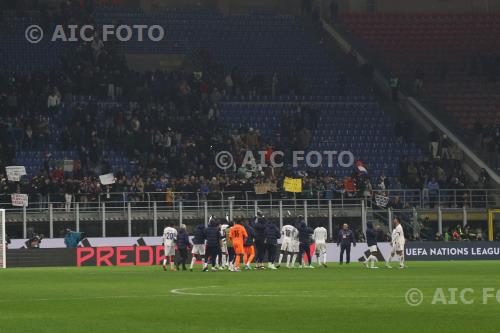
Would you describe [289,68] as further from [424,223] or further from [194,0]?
[424,223]

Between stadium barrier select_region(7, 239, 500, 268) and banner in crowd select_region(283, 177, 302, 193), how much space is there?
9.75ft

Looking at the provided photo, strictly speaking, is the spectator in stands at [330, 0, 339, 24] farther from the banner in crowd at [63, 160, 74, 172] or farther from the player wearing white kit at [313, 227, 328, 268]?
the player wearing white kit at [313, 227, 328, 268]

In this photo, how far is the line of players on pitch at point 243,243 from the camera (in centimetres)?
4722

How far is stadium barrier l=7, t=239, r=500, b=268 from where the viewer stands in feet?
176

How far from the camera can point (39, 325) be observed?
67.9ft

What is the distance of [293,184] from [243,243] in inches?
454

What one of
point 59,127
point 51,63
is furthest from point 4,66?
point 59,127

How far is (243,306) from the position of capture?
24.7m

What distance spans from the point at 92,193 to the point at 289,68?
2054 cm

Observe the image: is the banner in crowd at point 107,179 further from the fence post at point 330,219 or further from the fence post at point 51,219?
the fence post at point 330,219

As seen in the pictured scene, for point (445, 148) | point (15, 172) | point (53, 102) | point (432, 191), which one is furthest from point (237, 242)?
point (445, 148)

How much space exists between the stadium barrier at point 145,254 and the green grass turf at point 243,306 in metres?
15.4

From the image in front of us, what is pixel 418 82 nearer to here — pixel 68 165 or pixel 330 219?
pixel 330 219

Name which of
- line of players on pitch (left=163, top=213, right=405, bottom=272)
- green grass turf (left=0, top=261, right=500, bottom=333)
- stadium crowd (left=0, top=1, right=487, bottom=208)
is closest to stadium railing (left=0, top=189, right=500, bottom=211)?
stadium crowd (left=0, top=1, right=487, bottom=208)
